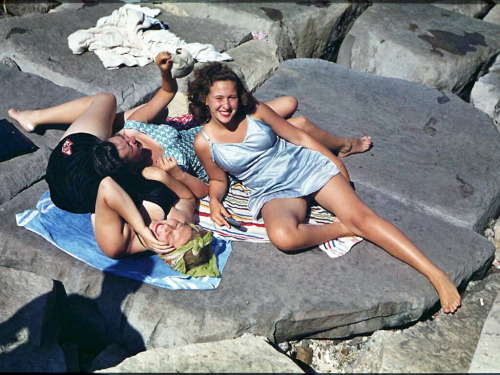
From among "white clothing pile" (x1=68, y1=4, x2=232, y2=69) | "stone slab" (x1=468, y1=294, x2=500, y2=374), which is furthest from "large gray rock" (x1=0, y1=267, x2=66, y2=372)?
"white clothing pile" (x1=68, y1=4, x2=232, y2=69)

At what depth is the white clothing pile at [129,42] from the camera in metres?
5.64

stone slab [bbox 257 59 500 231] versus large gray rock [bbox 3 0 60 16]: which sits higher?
stone slab [bbox 257 59 500 231]

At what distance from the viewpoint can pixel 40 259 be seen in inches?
151

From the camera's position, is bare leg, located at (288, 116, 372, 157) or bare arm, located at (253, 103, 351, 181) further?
bare leg, located at (288, 116, 372, 157)

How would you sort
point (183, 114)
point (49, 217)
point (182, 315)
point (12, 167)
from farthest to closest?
1. point (183, 114)
2. point (12, 167)
3. point (49, 217)
4. point (182, 315)

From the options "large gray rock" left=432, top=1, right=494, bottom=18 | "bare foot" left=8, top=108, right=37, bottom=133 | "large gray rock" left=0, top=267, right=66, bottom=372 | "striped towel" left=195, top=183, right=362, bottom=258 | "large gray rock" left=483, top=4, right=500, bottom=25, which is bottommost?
"large gray rock" left=0, top=267, right=66, bottom=372

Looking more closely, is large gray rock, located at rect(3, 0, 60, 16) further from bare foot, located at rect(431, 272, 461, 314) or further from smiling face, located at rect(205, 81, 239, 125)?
bare foot, located at rect(431, 272, 461, 314)

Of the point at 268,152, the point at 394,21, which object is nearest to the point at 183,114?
the point at 268,152

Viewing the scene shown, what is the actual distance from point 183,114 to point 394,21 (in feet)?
8.55

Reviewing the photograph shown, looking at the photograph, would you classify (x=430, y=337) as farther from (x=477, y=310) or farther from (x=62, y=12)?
(x=62, y=12)

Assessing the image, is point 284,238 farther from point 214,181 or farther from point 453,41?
point 453,41

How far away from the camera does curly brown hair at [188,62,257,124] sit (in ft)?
13.3

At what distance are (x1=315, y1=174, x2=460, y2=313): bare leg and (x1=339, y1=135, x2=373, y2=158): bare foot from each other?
2.22 ft

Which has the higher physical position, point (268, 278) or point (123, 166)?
point (123, 166)
